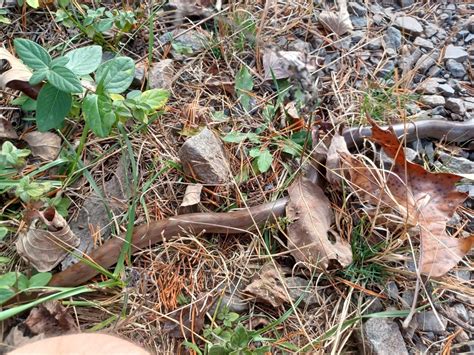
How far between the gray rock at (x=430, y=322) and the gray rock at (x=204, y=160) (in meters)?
0.77

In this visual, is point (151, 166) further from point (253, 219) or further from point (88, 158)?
point (253, 219)

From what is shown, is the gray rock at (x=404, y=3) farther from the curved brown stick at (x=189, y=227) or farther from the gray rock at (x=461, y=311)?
the gray rock at (x=461, y=311)

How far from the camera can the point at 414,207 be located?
1.75m

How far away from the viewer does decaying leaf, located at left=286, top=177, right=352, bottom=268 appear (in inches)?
66.7

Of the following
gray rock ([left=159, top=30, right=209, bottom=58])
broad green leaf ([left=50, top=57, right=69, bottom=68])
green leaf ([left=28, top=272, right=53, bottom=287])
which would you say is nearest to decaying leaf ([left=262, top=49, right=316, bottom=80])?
gray rock ([left=159, top=30, right=209, bottom=58])

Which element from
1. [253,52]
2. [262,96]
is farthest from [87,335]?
[253,52]

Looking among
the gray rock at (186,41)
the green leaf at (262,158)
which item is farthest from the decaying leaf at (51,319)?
the gray rock at (186,41)

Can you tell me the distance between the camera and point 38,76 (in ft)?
5.21

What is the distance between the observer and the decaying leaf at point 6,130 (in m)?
1.82

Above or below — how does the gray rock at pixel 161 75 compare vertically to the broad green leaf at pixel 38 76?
below

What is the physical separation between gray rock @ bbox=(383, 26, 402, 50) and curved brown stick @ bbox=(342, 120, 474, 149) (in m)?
0.50

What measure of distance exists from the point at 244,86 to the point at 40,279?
1.09 m

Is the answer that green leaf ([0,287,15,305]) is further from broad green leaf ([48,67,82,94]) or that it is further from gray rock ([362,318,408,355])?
gray rock ([362,318,408,355])

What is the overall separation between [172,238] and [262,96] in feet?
2.46
